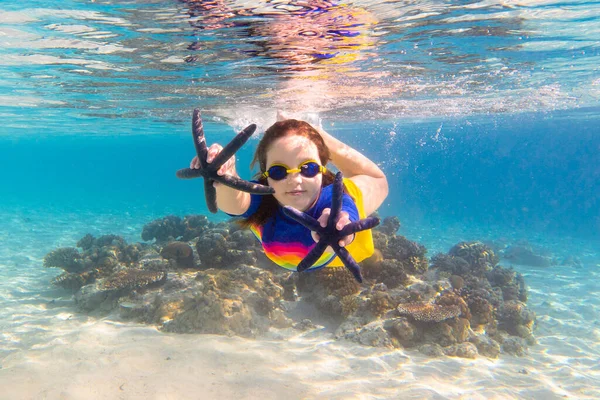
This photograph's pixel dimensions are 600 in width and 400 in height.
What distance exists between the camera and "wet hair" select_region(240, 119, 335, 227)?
3.28 meters

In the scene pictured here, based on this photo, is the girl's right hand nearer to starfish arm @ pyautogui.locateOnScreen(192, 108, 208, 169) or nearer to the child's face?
starfish arm @ pyautogui.locateOnScreen(192, 108, 208, 169)

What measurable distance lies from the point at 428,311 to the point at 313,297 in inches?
121

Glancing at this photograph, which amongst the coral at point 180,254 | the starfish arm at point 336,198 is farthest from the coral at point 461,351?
the coral at point 180,254

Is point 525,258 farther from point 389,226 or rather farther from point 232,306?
point 232,306

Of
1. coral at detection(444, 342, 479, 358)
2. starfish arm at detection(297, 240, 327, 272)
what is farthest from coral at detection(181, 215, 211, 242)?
starfish arm at detection(297, 240, 327, 272)

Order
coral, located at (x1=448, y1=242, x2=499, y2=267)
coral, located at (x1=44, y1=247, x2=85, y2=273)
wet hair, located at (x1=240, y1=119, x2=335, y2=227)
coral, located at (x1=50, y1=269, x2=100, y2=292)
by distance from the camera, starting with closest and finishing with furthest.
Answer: wet hair, located at (x1=240, y1=119, x2=335, y2=227) → coral, located at (x1=50, y1=269, x2=100, y2=292) → coral, located at (x1=44, y1=247, x2=85, y2=273) → coral, located at (x1=448, y1=242, x2=499, y2=267)

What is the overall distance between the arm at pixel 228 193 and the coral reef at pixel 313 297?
5.80 m

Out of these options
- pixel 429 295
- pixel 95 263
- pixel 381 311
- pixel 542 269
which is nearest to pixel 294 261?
pixel 381 311

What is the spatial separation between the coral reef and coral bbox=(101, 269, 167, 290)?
3cm

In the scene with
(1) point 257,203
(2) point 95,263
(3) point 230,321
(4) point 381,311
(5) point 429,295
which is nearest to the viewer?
(1) point 257,203

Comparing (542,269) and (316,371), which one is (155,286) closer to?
(316,371)

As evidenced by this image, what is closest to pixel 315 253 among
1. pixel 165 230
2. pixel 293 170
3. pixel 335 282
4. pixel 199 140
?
pixel 293 170

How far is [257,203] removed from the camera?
351cm

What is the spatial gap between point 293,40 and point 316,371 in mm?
8781
